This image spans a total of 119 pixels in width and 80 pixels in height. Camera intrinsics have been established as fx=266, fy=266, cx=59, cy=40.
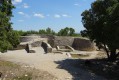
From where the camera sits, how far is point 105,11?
79.5 feet

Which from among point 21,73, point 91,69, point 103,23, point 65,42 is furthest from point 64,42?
point 21,73

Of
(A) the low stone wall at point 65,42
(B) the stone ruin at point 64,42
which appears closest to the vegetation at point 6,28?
(B) the stone ruin at point 64,42

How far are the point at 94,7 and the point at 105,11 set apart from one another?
57.7 inches

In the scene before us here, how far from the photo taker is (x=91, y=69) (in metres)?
22.6

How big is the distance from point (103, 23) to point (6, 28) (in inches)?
322

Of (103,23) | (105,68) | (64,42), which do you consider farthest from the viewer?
(64,42)

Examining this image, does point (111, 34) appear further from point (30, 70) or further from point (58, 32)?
point (58, 32)

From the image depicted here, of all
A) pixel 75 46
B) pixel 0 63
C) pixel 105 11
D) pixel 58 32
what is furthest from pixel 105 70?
pixel 58 32

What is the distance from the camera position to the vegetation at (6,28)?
69.0 feet

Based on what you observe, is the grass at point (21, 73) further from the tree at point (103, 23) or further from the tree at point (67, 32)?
the tree at point (67, 32)

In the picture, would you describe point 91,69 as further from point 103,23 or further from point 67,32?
point 67,32

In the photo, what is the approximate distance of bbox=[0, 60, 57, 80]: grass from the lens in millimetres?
17977

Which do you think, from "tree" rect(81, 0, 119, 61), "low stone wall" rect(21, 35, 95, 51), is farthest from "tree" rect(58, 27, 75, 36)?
"tree" rect(81, 0, 119, 61)

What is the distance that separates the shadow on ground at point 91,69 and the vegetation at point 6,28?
15.0ft
